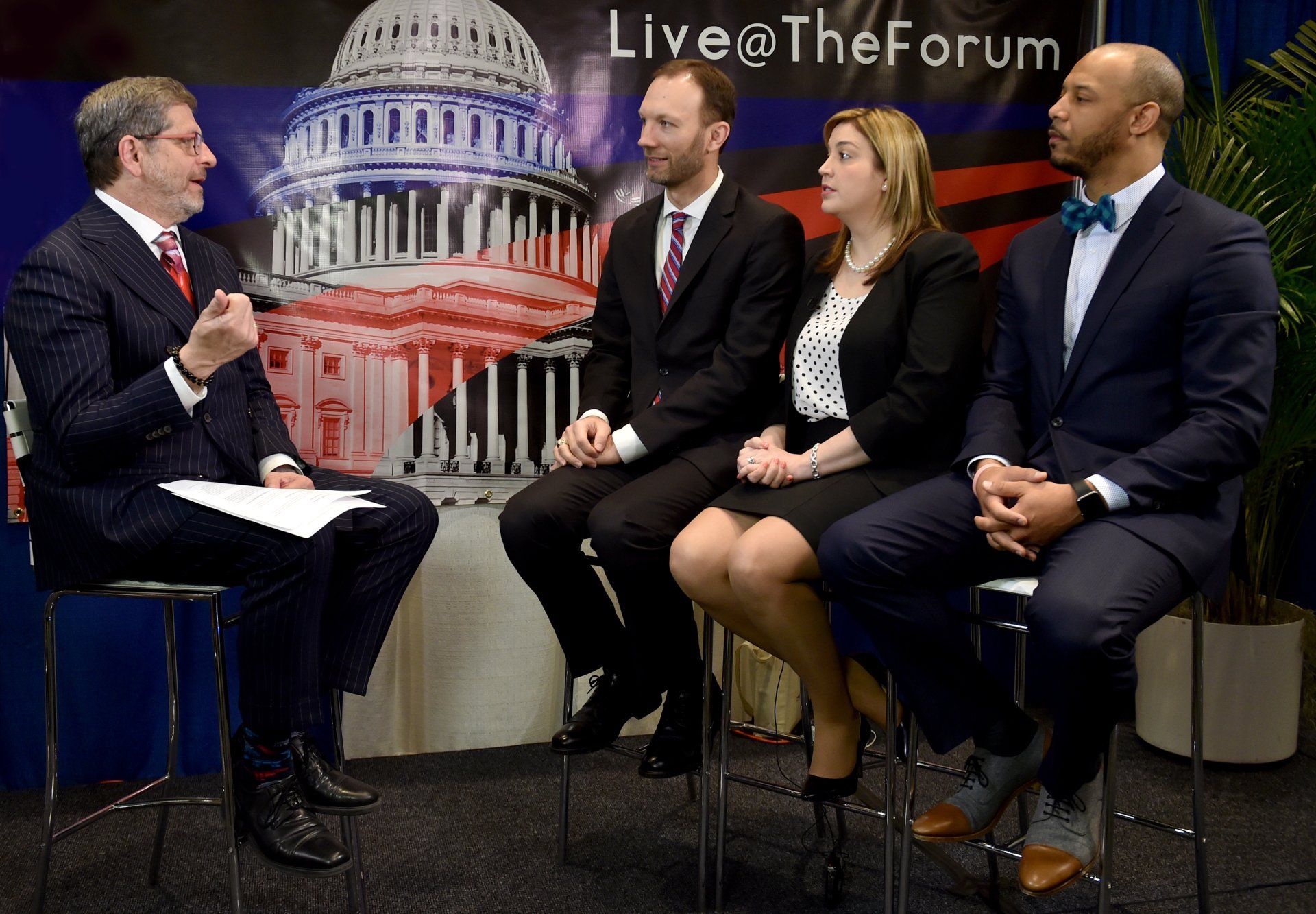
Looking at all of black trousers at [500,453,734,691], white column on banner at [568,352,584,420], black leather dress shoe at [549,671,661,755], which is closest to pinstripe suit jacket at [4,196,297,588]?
black trousers at [500,453,734,691]

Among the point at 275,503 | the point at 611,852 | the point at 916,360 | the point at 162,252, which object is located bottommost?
the point at 611,852

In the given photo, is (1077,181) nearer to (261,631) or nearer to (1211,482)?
(1211,482)

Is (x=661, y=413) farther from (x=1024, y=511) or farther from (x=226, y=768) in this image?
(x=226, y=768)

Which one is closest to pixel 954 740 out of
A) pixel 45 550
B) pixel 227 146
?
pixel 45 550

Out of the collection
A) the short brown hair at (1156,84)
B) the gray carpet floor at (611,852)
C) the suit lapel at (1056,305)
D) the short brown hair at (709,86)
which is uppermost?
the short brown hair at (709,86)

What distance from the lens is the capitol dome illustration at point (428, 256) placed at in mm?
3258

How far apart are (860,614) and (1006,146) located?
2.16 metres

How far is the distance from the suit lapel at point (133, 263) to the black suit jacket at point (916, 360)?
1484mm

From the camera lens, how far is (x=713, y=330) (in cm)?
270

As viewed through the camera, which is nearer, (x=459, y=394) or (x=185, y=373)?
(x=185, y=373)

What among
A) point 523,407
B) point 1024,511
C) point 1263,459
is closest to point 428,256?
point 523,407

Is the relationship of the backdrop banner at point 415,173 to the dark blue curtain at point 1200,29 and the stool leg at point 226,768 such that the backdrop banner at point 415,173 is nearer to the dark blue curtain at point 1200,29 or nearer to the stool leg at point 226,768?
the dark blue curtain at point 1200,29

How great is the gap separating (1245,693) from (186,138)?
3.26m

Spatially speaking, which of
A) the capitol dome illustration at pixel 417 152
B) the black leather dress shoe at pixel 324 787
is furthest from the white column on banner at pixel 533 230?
the black leather dress shoe at pixel 324 787
